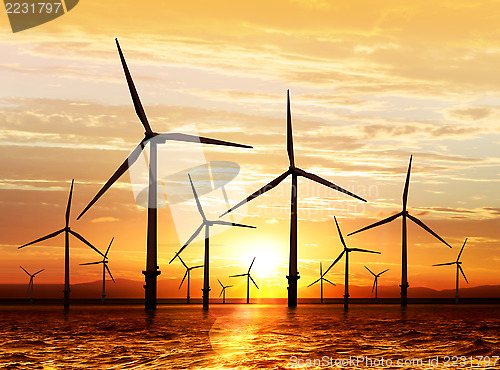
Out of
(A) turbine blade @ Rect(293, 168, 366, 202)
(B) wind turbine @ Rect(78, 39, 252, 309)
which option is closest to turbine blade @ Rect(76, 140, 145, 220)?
(B) wind turbine @ Rect(78, 39, 252, 309)

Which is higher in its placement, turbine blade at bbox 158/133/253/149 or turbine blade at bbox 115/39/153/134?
turbine blade at bbox 115/39/153/134

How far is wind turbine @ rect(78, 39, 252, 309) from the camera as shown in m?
91.9

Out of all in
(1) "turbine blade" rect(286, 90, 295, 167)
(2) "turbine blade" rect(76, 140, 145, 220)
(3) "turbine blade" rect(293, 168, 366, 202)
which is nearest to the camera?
(2) "turbine blade" rect(76, 140, 145, 220)

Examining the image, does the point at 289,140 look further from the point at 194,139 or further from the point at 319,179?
the point at 194,139

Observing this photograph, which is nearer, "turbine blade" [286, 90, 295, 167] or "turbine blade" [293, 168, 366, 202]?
"turbine blade" [293, 168, 366, 202]

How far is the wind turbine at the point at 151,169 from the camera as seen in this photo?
3620 inches

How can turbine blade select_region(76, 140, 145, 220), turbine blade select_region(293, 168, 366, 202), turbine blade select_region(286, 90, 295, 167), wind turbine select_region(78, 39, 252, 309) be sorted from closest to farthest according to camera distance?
turbine blade select_region(76, 140, 145, 220), wind turbine select_region(78, 39, 252, 309), turbine blade select_region(293, 168, 366, 202), turbine blade select_region(286, 90, 295, 167)

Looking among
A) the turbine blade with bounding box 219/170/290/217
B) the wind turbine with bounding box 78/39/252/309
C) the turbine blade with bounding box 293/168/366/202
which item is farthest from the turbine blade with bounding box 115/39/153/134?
the turbine blade with bounding box 293/168/366/202

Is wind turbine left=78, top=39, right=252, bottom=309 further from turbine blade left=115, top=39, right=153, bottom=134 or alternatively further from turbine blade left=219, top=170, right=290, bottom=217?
turbine blade left=219, top=170, right=290, bottom=217

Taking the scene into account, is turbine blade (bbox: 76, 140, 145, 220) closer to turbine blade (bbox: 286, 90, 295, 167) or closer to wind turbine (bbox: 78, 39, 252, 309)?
wind turbine (bbox: 78, 39, 252, 309)

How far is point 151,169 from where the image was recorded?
97.5 meters

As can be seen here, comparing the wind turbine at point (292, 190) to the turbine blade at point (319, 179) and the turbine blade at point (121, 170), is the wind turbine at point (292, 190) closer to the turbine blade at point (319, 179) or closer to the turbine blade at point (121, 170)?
the turbine blade at point (319, 179)

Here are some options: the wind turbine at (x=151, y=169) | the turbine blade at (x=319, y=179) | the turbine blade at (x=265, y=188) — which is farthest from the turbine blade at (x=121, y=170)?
the turbine blade at (x=319, y=179)

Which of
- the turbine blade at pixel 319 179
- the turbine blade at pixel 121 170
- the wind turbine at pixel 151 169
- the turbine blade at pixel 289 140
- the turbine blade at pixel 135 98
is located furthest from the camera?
the turbine blade at pixel 289 140
